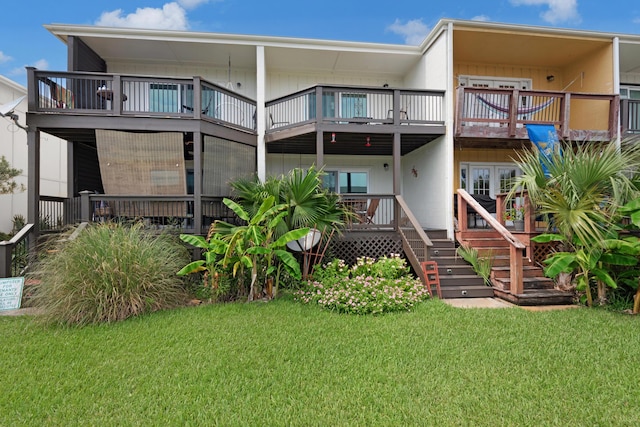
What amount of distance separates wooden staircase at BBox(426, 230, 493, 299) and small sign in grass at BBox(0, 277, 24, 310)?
855cm

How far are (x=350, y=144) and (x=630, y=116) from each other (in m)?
8.36

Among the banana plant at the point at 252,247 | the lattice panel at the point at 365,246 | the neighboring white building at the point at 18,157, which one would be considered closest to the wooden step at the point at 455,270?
the lattice panel at the point at 365,246

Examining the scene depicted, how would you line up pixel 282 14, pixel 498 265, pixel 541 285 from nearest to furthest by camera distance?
1. pixel 541 285
2. pixel 498 265
3. pixel 282 14

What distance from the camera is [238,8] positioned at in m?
15.5

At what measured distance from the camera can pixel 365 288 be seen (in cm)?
630

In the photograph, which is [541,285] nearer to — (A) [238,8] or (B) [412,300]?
(B) [412,300]

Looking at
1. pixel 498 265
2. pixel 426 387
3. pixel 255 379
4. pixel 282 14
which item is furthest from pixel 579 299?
pixel 282 14

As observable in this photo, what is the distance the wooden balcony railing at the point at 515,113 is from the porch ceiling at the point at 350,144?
109 cm

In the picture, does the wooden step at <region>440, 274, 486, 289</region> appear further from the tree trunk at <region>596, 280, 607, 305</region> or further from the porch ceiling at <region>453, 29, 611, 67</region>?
the porch ceiling at <region>453, 29, 611, 67</region>

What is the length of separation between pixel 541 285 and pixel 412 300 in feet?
10.3

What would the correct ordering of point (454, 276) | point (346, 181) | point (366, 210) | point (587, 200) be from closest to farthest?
point (587, 200)
point (454, 276)
point (366, 210)
point (346, 181)

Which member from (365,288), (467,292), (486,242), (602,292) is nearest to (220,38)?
(365,288)

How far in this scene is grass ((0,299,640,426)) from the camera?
9.48ft

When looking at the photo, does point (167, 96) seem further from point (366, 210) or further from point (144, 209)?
point (366, 210)
